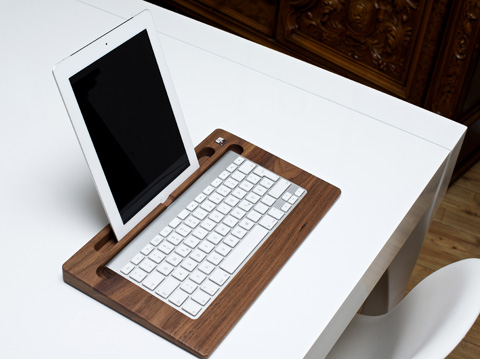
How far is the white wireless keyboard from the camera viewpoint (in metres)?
0.78

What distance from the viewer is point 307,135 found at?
103cm

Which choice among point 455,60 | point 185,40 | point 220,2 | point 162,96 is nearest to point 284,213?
point 162,96

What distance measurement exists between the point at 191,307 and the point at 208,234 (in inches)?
4.7

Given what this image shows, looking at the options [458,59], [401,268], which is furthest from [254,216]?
[458,59]

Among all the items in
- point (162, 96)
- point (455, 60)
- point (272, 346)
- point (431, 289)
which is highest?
point (162, 96)

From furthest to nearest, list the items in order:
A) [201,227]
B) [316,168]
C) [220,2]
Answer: [220,2] < [316,168] < [201,227]

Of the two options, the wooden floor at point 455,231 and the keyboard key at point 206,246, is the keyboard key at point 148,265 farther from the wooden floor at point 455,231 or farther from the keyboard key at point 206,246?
the wooden floor at point 455,231

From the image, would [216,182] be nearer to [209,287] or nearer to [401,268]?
[209,287]

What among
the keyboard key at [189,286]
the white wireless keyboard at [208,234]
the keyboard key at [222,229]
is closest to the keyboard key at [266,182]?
the white wireless keyboard at [208,234]

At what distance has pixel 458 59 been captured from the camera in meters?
1.73

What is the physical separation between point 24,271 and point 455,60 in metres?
1.36

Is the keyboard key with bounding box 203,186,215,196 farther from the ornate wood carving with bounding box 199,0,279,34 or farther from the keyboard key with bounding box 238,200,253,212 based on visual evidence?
the ornate wood carving with bounding box 199,0,279,34

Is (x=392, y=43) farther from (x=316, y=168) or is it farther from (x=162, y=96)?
(x=162, y=96)

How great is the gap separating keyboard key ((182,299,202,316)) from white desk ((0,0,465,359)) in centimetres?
5
